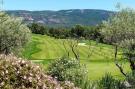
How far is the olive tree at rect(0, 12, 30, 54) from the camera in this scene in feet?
213

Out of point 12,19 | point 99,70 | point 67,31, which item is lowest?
point 67,31

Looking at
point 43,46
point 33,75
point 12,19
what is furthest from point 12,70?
point 43,46

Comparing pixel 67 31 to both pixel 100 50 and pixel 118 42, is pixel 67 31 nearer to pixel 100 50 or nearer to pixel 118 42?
pixel 100 50

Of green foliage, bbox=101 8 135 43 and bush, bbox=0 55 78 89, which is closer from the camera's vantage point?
bush, bbox=0 55 78 89

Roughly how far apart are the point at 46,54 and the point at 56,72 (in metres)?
75.0

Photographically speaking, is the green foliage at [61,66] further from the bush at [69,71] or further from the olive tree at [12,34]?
the olive tree at [12,34]

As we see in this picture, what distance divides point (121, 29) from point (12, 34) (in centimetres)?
2354

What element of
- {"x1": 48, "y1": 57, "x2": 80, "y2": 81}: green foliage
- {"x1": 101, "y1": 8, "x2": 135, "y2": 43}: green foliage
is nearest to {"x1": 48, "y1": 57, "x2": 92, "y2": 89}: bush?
{"x1": 48, "y1": 57, "x2": 80, "y2": 81}: green foliage

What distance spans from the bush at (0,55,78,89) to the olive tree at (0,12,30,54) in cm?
4768

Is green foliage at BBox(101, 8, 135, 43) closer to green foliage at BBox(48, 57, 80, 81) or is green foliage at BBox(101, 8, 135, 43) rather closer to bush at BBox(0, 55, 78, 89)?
green foliage at BBox(48, 57, 80, 81)

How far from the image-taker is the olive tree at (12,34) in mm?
64881

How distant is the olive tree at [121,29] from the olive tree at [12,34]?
17676 millimetres

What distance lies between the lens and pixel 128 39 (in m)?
45.2

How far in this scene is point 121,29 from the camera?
156ft
